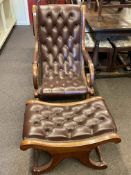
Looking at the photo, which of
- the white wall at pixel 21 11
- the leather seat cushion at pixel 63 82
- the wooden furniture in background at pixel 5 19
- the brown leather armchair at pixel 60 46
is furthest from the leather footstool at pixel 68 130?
the white wall at pixel 21 11

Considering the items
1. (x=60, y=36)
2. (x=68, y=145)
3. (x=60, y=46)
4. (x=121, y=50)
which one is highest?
(x=60, y=36)

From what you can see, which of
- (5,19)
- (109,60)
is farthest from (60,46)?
(5,19)

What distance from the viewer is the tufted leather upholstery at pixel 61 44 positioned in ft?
6.87

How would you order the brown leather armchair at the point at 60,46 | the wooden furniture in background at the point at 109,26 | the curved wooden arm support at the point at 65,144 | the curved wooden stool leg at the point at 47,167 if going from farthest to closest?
the wooden furniture in background at the point at 109,26
the brown leather armchair at the point at 60,46
the curved wooden stool leg at the point at 47,167
the curved wooden arm support at the point at 65,144

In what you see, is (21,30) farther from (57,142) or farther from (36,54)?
(57,142)

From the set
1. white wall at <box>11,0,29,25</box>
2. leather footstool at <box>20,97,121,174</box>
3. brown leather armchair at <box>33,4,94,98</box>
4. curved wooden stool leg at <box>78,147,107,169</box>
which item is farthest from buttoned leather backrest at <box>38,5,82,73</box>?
white wall at <box>11,0,29,25</box>

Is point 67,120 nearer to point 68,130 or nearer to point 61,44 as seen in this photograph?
point 68,130

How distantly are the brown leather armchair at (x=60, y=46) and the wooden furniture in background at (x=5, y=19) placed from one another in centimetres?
150

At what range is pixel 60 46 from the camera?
7.25 feet

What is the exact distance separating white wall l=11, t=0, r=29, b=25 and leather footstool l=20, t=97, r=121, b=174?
3.34 m

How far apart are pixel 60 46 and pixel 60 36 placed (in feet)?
0.36

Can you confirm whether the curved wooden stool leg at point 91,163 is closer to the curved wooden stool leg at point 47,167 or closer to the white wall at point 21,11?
the curved wooden stool leg at point 47,167

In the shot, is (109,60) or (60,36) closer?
(60,36)

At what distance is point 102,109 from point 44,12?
4.03 feet
